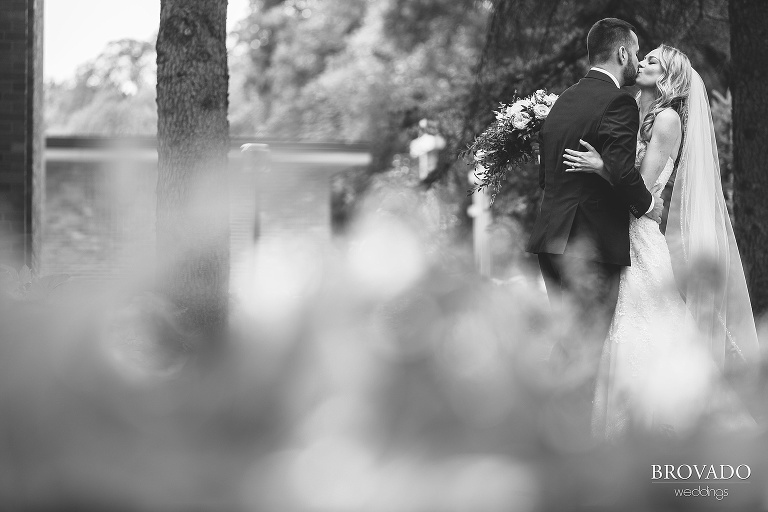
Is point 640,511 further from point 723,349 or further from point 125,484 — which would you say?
point 723,349

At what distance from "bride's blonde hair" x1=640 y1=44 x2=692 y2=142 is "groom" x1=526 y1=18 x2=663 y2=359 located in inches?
9.6

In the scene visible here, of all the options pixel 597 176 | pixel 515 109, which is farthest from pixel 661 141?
pixel 515 109

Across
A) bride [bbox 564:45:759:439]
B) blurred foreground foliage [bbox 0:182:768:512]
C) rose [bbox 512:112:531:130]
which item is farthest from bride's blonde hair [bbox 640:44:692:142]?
blurred foreground foliage [bbox 0:182:768:512]

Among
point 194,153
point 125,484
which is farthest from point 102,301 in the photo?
point 194,153

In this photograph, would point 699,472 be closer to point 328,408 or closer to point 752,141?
point 328,408

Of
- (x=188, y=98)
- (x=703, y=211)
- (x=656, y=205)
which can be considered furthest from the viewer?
(x=188, y=98)

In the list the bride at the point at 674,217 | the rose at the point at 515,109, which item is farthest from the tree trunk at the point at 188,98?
the bride at the point at 674,217

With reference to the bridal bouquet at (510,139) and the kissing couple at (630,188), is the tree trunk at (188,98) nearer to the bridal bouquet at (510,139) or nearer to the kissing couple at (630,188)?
the bridal bouquet at (510,139)

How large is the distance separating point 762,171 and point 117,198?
17.7 m

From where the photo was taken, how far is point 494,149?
484 centimetres

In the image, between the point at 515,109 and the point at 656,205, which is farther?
the point at 515,109

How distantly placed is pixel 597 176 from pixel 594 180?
22mm

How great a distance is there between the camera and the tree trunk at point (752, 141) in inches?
295

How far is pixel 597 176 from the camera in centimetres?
400
